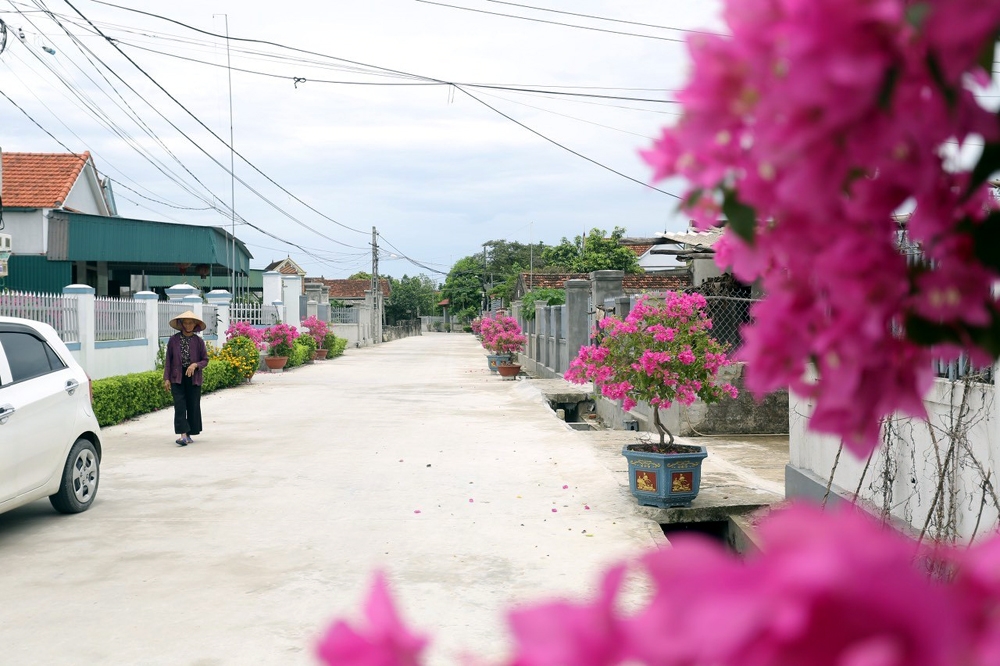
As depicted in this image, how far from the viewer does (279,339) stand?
2664cm

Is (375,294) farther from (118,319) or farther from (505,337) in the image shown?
(118,319)

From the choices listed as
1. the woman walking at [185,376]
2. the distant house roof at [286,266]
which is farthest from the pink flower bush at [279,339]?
the distant house roof at [286,266]

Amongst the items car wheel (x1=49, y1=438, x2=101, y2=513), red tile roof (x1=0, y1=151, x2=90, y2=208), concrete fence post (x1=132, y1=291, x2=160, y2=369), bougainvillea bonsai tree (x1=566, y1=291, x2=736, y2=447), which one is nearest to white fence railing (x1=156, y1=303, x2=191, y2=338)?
concrete fence post (x1=132, y1=291, x2=160, y2=369)

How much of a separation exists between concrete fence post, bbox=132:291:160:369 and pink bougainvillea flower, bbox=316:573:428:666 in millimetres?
18163

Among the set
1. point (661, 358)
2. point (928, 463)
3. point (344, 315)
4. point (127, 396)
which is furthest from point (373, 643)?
point (344, 315)

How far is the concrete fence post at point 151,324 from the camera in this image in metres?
17.7

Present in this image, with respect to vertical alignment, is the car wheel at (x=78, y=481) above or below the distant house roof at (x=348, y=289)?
below

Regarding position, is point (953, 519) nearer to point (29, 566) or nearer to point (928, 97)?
point (928, 97)

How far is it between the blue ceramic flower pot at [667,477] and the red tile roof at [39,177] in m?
19.4

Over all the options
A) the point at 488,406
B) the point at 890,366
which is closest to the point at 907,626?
the point at 890,366

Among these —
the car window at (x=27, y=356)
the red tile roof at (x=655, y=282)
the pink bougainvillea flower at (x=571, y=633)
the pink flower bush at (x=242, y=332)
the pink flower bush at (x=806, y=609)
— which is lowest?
the pink flower bush at (x=242, y=332)

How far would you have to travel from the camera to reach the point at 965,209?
810 mm

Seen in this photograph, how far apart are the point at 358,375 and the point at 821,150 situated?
24.0 m

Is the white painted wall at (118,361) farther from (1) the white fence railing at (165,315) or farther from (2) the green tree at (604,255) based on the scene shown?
(2) the green tree at (604,255)
